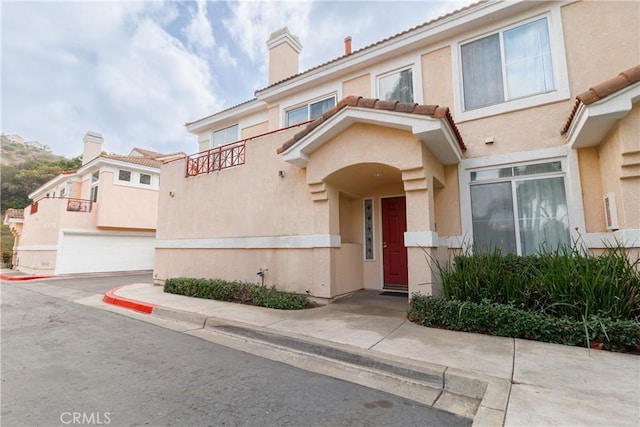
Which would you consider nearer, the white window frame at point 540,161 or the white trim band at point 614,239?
the white trim band at point 614,239

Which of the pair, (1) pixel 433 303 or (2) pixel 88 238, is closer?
(1) pixel 433 303

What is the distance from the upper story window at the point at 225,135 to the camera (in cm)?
1270

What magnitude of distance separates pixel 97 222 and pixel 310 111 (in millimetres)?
17075

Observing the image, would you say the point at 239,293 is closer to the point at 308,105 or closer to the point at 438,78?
the point at 308,105

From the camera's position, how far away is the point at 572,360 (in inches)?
141

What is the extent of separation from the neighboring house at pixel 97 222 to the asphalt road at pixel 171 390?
15945mm

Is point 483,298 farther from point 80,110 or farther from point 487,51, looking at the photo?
point 80,110

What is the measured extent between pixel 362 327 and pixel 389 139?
12.9ft

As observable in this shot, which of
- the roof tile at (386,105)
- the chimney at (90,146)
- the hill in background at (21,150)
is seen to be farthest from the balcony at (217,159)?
the hill in background at (21,150)

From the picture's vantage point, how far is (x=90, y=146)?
73.3 feet

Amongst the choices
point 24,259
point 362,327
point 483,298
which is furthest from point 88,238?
point 483,298

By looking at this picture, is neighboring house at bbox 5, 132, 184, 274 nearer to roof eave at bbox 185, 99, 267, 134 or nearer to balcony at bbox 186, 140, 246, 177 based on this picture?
roof eave at bbox 185, 99, 267, 134

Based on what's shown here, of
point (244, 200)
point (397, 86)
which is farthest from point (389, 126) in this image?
point (244, 200)

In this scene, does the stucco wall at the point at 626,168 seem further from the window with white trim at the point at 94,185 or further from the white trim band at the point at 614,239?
the window with white trim at the point at 94,185
